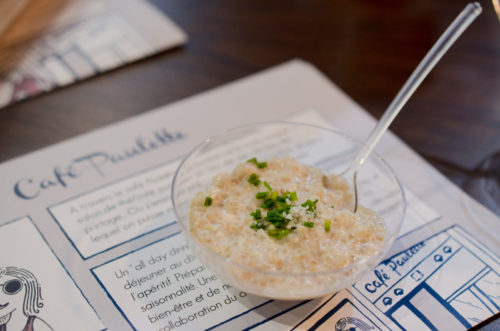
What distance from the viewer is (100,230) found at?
3.21 feet

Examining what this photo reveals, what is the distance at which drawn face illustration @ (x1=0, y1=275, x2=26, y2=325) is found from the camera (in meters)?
0.84

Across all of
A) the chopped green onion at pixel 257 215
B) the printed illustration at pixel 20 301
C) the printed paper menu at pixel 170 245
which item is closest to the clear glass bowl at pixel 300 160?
the printed paper menu at pixel 170 245

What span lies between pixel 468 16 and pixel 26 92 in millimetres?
1083

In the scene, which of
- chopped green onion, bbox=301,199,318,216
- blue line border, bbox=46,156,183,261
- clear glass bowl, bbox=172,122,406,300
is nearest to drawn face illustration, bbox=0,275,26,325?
blue line border, bbox=46,156,183,261

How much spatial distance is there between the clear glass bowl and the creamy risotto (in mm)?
26

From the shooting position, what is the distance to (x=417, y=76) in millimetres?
976

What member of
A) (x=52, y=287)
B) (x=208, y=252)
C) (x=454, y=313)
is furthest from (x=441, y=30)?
(x=52, y=287)

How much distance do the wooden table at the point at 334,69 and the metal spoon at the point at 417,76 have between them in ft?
0.75

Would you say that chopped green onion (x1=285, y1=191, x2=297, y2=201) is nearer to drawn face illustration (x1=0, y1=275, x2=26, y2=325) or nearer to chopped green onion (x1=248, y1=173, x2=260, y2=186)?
chopped green onion (x1=248, y1=173, x2=260, y2=186)

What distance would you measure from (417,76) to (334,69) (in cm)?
48

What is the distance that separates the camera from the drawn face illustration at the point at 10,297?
2.74 ft

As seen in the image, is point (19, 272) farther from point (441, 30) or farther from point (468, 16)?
point (441, 30)

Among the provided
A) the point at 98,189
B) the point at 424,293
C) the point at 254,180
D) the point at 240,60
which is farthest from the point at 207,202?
the point at 240,60

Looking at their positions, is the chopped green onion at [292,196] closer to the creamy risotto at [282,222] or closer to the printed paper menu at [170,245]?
the creamy risotto at [282,222]
